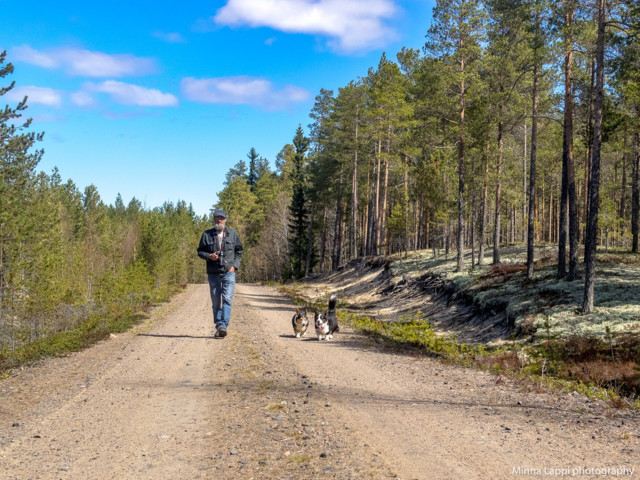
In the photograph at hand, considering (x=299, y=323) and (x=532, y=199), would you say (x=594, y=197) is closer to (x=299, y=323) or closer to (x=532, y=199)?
(x=532, y=199)

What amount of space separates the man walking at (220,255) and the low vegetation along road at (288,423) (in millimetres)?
1830

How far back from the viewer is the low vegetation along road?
12.8ft

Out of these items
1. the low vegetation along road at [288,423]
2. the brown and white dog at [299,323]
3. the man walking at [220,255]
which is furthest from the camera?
the brown and white dog at [299,323]

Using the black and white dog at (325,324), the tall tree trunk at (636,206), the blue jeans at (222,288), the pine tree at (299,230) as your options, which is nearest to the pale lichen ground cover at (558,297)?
the tall tree trunk at (636,206)

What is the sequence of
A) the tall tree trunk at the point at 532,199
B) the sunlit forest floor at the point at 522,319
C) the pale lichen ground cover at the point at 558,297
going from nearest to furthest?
the sunlit forest floor at the point at 522,319, the pale lichen ground cover at the point at 558,297, the tall tree trunk at the point at 532,199

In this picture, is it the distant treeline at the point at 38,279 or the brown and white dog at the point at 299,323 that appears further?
the distant treeline at the point at 38,279

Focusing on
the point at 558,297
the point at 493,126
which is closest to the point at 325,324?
the point at 558,297

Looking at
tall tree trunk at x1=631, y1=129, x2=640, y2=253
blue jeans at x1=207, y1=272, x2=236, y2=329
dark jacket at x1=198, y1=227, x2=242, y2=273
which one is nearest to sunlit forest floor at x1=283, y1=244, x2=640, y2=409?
tall tree trunk at x1=631, y1=129, x2=640, y2=253

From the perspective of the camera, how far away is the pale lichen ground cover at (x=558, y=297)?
12344 millimetres

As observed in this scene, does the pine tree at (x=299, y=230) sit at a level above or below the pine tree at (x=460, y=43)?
below

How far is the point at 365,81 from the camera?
148 feet

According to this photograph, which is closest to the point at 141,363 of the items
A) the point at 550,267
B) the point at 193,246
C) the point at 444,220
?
the point at 550,267

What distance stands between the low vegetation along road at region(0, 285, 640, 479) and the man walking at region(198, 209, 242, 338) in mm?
1830

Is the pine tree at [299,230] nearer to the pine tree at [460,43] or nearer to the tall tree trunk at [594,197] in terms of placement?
the pine tree at [460,43]
